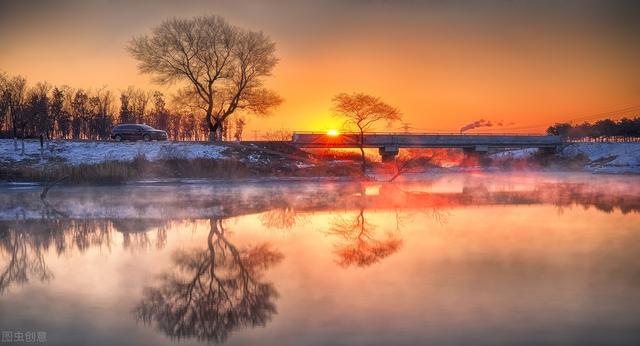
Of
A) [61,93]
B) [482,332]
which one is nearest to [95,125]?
[61,93]

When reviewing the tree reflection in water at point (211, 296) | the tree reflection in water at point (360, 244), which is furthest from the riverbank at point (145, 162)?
the tree reflection in water at point (211, 296)

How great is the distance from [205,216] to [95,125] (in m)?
87.5

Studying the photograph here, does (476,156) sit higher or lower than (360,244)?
higher

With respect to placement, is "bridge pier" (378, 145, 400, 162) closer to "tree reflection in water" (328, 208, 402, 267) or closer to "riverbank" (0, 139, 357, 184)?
"riverbank" (0, 139, 357, 184)

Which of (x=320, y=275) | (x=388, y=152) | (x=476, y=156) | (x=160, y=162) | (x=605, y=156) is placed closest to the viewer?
(x=320, y=275)

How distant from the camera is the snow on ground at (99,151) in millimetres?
54244

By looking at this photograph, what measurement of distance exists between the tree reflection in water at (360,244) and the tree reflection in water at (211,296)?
7.92ft

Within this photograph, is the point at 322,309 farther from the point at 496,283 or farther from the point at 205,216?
the point at 205,216

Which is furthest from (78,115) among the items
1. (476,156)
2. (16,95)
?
(476,156)

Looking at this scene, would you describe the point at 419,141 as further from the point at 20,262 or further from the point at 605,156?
the point at 20,262

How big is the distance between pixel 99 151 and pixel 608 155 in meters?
73.3

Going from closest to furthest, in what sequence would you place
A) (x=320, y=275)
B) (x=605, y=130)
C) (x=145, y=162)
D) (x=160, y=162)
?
1. (x=320, y=275)
2. (x=145, y=162)
3. (x=160, y=162)
4. (x=605, y=130)

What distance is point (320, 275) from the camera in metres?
16.0

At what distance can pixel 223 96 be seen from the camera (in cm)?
7138
